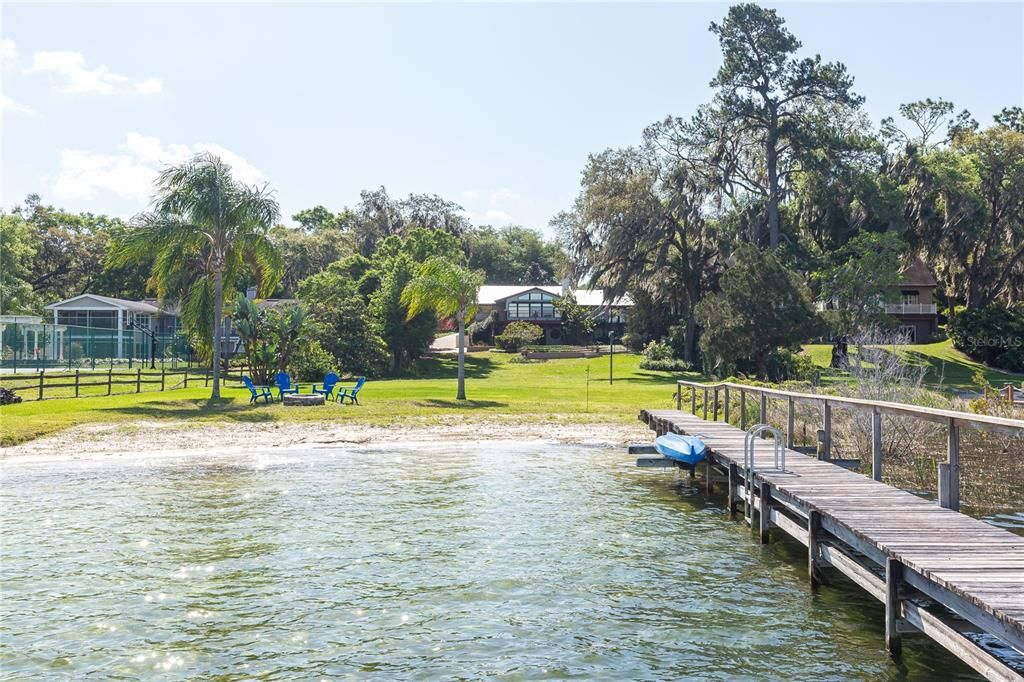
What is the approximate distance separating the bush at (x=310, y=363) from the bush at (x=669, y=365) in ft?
63.7

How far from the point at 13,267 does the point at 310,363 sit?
36110 mm

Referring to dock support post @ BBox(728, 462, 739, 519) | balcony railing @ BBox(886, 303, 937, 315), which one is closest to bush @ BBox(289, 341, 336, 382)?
dock support post @ BBox(728, 462, 739, 519)

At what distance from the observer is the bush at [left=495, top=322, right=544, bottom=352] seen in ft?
227

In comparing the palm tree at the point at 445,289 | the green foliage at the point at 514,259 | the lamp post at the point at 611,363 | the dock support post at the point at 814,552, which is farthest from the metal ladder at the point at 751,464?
the green foliage at the point at 514,259

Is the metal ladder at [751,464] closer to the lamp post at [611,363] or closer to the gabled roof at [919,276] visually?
the lamp post at [611,363]

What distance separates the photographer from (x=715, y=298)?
4281cm

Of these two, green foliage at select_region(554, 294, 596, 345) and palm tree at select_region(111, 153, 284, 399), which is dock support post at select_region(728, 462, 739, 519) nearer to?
palm tree at select_region(111, 153, 284, 399)

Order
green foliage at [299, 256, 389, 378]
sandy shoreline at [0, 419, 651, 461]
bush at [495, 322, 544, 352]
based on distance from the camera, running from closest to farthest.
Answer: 1. sandy shoreline at [0, 419, 651, 461]
2. green foliage at [299, 256, 389, 378]
3. bush at [495, 322, 544, 352]

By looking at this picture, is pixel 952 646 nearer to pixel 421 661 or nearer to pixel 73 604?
pixel 421 661

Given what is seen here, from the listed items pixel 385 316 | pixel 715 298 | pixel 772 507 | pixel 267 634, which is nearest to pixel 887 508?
pixel 772 507

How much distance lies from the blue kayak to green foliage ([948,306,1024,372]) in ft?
135

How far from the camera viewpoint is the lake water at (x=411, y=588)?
8391mm

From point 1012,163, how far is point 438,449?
45.6 m

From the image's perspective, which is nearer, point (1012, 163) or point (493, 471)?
point (493, 471)
